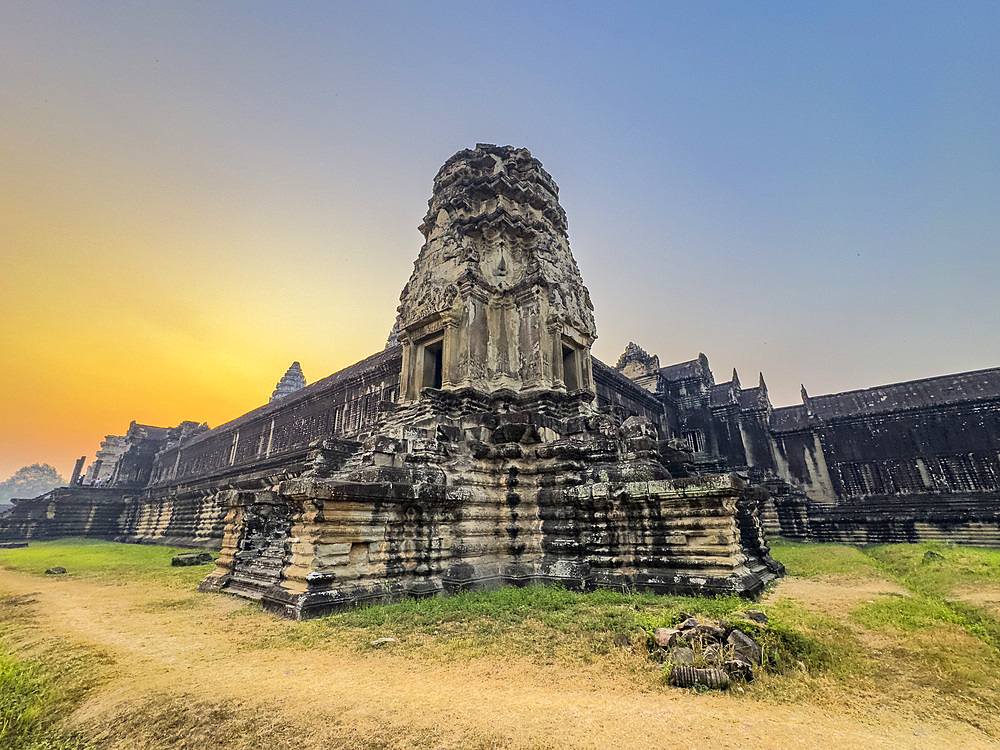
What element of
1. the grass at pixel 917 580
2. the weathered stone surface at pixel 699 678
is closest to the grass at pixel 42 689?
the weathered stone surface at pixel 699 678

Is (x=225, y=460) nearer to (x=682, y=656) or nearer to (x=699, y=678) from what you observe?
(x=682, y=656)

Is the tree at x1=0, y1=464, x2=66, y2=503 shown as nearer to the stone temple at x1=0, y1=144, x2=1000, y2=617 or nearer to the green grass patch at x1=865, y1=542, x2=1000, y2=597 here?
the stone temple at x1=0, y1=144, x2=1000, y2=617

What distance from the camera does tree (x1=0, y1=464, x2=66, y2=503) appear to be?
120m

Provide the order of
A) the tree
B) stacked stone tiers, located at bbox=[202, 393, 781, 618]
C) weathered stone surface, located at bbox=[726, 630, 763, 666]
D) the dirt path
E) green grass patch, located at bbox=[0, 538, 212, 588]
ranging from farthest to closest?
the tree < green grass patch, located at bbox=[0, 538, 212, 588] < stacked stone tiers, located at bbox=[202, 393, 781, 618] < weathered stone surface, located at bbox=[726, 630, 763, 666] < the dirt path

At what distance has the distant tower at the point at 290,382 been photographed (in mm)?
39938

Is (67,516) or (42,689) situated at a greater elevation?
(67,516)

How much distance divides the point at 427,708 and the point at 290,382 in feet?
137

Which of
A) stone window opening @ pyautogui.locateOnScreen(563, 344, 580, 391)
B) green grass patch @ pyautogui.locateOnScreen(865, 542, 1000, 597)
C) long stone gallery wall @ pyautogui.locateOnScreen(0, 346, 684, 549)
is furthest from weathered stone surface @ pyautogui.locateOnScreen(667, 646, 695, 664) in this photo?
long stone gallery wall @ pyautogui.locateOnScreen(0, 346, 684, 549)

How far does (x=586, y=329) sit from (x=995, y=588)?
28.7ft

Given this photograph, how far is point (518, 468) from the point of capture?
893 cm

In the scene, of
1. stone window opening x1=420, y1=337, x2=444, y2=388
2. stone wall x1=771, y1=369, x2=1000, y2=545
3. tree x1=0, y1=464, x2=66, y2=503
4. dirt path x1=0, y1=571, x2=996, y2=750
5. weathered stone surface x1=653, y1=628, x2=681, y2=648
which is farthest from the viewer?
tree x1=0, y1=464, x2=66, y2=503

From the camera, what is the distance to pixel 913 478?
20.6m

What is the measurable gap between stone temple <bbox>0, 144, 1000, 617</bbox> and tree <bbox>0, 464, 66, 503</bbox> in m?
145

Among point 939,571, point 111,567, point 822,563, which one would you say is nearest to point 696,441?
point 822,563
